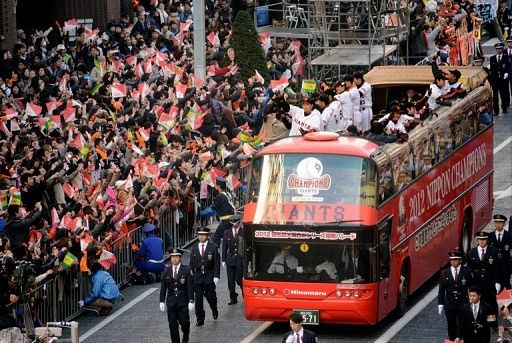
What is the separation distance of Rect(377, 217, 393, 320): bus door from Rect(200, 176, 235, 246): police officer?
4489mm

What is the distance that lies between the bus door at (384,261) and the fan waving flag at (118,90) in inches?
465

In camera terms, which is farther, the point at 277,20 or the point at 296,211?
the point at 277,20

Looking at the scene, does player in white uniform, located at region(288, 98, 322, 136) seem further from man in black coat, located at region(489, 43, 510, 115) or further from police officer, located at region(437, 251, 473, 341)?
man in black coat, located at region(489, 43, 510, 115)

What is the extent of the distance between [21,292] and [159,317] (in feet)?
12.0

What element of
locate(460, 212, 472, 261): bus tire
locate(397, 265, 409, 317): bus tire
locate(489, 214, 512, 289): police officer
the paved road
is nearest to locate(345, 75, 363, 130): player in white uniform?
locate(460, 212, 472, 261): bus tire

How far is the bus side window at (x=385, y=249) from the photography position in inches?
1167

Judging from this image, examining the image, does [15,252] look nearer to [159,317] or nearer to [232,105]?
[159,317]

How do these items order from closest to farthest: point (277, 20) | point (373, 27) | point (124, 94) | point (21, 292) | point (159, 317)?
point (21, 292) < point (159, 317) < point (124, 94) < point (373, 27) < point (277, 20)

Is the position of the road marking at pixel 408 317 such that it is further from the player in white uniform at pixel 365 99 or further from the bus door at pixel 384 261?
the player in white uniform at pixel 365 99

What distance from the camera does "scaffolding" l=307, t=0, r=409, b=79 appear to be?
154 feet

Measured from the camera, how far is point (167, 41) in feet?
160

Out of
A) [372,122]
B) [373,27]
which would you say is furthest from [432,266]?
[373,27]

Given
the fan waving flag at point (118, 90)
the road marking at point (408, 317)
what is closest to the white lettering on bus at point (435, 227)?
the road marking at point (408, 317)

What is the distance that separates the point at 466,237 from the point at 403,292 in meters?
4.62
